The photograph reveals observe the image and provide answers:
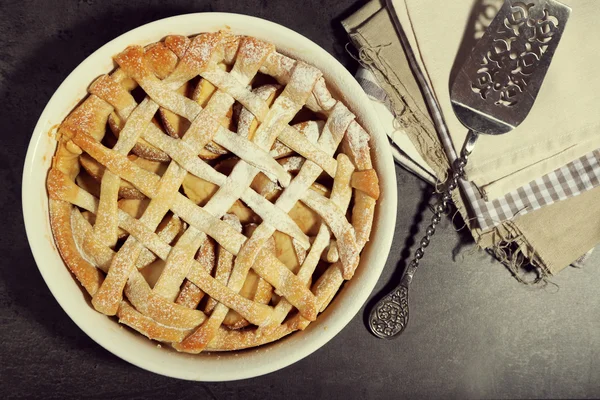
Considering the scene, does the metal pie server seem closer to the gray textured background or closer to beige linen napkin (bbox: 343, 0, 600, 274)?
beige linen napkin (bbox: 343, 0, 600, 274)

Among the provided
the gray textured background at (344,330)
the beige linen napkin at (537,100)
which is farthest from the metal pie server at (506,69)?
the gray textured background at (344,330)

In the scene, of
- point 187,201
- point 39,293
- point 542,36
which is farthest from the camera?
point 39,293

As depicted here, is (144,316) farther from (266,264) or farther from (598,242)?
Result: (598,242)

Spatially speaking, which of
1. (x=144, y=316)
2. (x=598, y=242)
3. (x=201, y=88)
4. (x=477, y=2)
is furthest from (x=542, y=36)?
(x=144, y=316)

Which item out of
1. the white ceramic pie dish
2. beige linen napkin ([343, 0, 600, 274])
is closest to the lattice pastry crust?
the white ceramic pie dish

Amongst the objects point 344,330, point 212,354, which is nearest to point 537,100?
point 344,330
